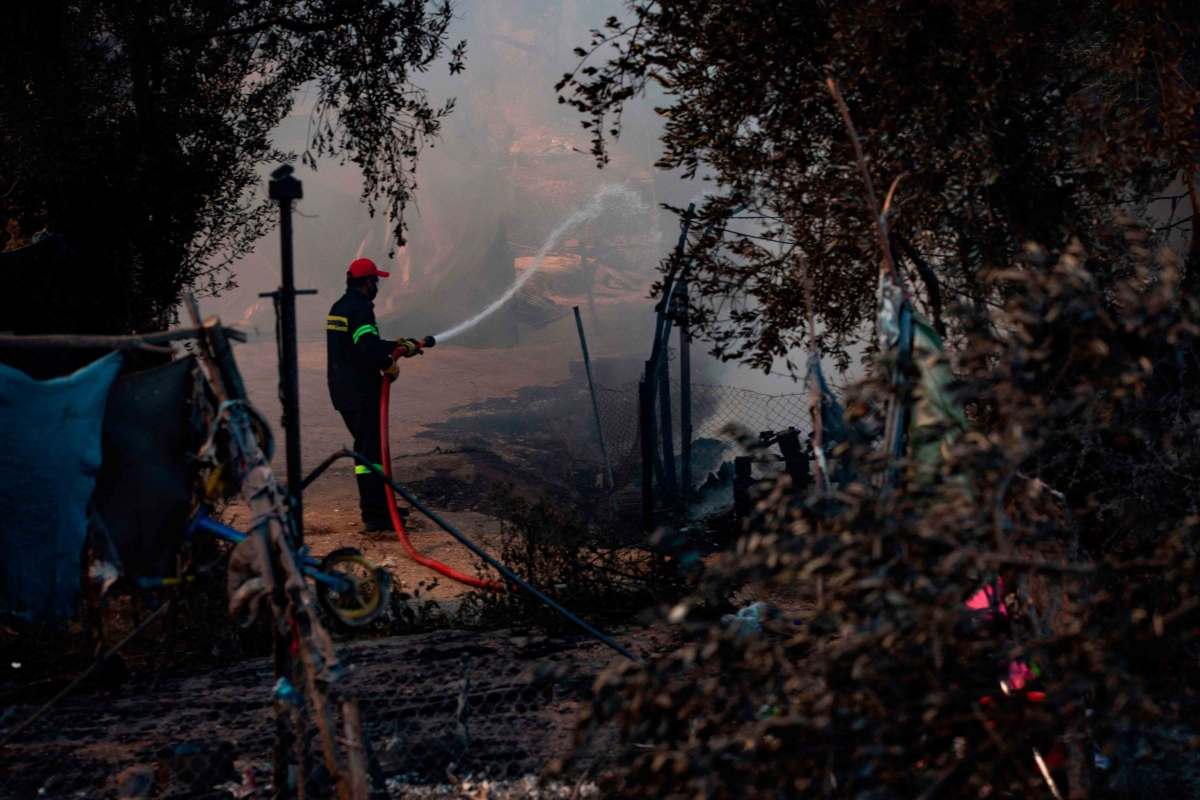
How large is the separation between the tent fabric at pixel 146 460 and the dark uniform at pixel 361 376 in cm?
403

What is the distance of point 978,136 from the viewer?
15.5ft

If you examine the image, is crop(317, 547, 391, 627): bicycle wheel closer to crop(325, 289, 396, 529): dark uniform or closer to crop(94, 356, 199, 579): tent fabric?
crop(94, 356, 199, 579): tent fabric

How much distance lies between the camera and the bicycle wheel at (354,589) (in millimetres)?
3881

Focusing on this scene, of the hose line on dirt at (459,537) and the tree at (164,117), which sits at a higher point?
the tree at (164,117)

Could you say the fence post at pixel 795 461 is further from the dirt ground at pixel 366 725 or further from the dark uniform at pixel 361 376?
the dark uniform at pixel 361 376

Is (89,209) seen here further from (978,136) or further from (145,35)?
(978,136)

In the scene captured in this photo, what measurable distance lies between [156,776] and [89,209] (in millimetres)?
5136

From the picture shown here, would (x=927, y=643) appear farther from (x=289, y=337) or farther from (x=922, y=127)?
(x=922, y=127)

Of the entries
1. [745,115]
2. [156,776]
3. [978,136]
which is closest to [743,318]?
[745,115]

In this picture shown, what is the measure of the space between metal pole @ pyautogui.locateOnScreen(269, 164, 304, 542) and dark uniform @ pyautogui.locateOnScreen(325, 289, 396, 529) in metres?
3.76

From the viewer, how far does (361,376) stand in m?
8.41

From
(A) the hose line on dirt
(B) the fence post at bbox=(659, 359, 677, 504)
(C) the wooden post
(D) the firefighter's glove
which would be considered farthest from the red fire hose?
(C) the wooden post

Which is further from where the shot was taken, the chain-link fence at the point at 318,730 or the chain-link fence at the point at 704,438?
the chain-link fence at the point at 704,438

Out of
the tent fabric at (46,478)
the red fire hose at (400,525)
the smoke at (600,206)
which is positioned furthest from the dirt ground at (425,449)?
the smoke at (600,206)
